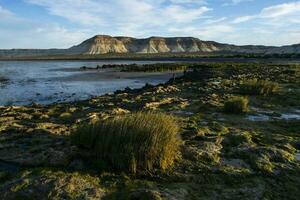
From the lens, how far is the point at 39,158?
7.71 m

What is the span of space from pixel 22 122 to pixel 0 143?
301 centimetres

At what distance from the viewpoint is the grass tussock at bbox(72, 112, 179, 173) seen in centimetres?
721

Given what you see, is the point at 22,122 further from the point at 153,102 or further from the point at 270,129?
the point at 270,129

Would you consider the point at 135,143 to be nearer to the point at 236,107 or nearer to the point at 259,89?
the point at 236,107

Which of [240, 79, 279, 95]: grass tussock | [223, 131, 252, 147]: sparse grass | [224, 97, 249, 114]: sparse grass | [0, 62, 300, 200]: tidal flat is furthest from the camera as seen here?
[240, 79, 279, 95]: grass tussock

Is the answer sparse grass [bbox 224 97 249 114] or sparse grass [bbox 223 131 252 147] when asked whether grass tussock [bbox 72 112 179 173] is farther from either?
sparse grass [bbox 224 97 249 114]

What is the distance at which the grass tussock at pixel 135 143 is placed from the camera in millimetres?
7207

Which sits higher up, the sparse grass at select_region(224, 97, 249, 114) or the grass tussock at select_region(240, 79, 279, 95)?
the sparse grass at select_region(224, 97, 249, 114)

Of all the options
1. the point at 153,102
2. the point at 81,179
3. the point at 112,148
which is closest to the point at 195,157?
the point at 112,148

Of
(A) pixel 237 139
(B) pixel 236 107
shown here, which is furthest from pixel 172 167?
(B) pixel 236 107

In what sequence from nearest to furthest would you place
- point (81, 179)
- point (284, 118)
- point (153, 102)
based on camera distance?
point (81, 179) → point (284, 118) → point (153, 102)

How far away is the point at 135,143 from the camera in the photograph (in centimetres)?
729

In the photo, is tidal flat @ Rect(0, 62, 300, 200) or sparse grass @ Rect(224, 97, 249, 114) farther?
sparse grass @ Rect(224, 97, 249, 114)

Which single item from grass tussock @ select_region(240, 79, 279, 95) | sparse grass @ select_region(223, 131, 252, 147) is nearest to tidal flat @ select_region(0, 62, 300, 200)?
sparse grass @ select_region(223, 131, 252, 147)
